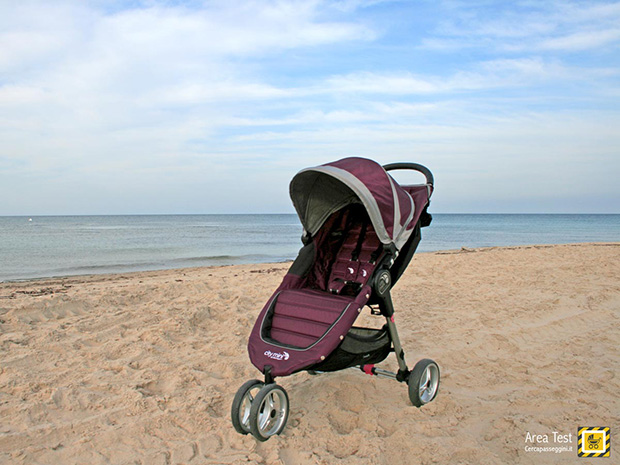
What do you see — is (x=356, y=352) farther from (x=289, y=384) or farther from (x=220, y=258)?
(x=220, y=258)

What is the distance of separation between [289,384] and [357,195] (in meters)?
1.76

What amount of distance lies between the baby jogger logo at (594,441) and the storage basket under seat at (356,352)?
139 centimetres

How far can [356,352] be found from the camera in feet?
11.0

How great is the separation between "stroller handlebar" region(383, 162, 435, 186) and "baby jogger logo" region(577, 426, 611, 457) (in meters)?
2.17

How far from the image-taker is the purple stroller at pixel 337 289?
10.2ft

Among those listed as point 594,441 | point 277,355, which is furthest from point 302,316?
point 594,441

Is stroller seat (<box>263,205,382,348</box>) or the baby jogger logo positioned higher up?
stroller seat (<box>263,205,382,348</box>)

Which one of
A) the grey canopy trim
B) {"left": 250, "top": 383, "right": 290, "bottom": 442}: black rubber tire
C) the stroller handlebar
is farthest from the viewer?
the stroller handlebar

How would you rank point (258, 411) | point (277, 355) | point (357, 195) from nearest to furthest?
point (258, 411) → point (277, 355) → point (357, 195)

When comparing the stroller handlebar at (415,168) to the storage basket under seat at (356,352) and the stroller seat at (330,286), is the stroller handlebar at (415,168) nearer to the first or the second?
the stroller seat at (330,286)

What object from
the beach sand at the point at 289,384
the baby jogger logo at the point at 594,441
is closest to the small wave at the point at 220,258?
the beach sand at the point at 289,384

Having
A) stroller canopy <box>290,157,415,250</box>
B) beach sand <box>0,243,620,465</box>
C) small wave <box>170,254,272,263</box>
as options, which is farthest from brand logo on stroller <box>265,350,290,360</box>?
small wave <box>170,254,272,263</box>

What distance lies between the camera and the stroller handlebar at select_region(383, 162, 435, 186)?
→ 4148 millimetres

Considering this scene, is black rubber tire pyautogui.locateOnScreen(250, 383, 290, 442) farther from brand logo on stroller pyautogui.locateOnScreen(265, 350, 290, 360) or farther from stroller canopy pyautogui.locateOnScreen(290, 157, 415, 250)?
stroller canopy pyautogui.locateOnScreen(290, 157, 415, 250)
